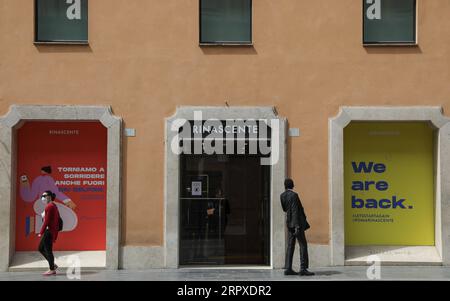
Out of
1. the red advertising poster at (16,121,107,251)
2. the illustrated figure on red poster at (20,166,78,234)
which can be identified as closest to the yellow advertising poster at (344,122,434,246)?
the red advertising poster at (16,121,107,251)

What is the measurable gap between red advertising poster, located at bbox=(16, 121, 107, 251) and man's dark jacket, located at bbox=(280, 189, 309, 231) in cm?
406

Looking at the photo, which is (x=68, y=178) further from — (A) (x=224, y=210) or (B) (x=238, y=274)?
(B) (x=238, y=274)

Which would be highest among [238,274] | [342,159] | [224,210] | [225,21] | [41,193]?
[225,21]

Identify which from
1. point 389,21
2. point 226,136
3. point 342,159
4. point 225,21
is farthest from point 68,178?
point 389,21

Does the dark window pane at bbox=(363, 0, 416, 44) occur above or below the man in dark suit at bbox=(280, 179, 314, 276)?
above

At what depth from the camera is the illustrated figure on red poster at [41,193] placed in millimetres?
15172

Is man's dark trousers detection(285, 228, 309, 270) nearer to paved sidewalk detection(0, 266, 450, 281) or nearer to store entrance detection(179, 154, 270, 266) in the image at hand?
paved sidewalk detection(0, 266, 450, 281)

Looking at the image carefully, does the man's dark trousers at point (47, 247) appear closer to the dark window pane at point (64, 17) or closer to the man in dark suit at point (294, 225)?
the dark window pane at point (64, 17)

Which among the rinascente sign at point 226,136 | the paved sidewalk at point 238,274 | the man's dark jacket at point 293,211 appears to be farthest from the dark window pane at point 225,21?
the paved sidewalk at point 238,274

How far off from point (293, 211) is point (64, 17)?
6.31 m

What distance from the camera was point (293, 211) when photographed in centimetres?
1367

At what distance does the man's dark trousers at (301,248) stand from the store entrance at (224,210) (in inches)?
45.5

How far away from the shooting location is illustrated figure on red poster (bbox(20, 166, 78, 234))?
15.2 m

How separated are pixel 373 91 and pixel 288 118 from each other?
6.15 feet
